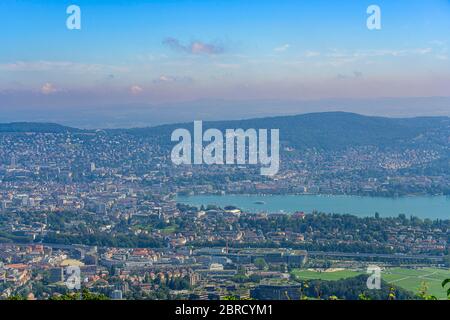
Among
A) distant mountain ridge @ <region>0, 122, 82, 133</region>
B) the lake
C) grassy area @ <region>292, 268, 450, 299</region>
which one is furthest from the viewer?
the lake

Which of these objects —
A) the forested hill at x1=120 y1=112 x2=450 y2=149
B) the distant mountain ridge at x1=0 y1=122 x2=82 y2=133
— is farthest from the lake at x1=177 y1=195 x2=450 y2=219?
the distant mountain ridge at x1=0 y1=122 x2=82 y2=133

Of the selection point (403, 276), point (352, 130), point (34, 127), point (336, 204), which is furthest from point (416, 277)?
point (34, 127)

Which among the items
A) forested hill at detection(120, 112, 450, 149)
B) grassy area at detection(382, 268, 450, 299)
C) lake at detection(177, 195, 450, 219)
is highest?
forested hill at detection(120, 112, 450, 149)

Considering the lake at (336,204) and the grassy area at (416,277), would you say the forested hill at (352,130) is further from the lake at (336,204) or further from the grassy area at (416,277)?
the grassy area at (416,277)

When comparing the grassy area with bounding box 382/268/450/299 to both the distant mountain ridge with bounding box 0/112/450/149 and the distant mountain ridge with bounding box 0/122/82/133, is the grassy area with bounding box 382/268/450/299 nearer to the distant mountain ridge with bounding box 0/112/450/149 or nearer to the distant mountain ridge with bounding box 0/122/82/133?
the distant mountain ridge with bounding box 0/112/450/149
